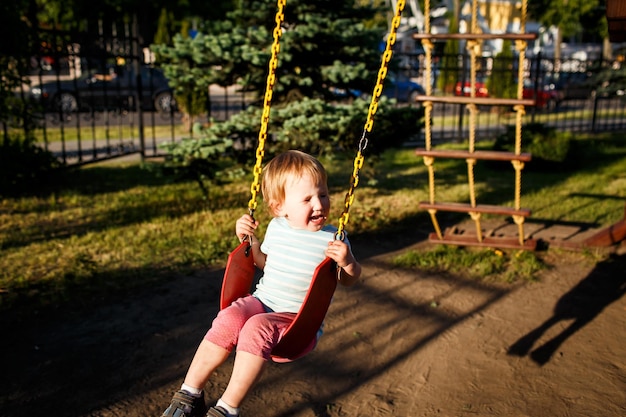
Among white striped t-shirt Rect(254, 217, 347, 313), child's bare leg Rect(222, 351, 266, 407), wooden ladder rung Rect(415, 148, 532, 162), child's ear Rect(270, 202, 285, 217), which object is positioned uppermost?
wooden ladder rung Rect(415, 148, 532, 162)

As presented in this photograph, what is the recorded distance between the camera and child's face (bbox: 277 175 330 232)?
2.61 metres

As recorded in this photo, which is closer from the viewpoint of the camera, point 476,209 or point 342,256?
point 342,256

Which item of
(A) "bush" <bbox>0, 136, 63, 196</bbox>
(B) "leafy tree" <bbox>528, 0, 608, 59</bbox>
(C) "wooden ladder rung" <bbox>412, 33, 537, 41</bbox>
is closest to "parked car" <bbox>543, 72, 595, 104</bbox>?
(B) "leafy tree" <bbox>528, 0, 608, 59</bbox>

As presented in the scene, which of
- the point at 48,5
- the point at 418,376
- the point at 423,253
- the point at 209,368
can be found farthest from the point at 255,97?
the point at 48,5

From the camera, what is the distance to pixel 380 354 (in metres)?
3.65

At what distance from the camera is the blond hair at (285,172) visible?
2615mm

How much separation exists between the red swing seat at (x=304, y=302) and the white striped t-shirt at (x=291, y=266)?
121 millimetres

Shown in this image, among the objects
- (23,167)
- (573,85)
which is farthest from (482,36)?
(573,85)

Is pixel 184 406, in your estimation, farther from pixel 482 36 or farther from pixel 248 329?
pixel 482 36

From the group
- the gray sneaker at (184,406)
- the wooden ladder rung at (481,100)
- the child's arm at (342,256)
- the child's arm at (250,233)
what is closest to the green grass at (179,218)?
the wooden ladder rung at (481,100)

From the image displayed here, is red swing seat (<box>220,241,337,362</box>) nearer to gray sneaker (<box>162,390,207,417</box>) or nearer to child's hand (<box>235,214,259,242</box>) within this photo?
child's hand (<box>235,214,259,242</box>)

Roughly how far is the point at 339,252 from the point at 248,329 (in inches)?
18.4

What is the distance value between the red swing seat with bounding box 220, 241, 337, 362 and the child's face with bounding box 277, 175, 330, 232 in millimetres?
255

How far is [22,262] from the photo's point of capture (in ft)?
16.7
